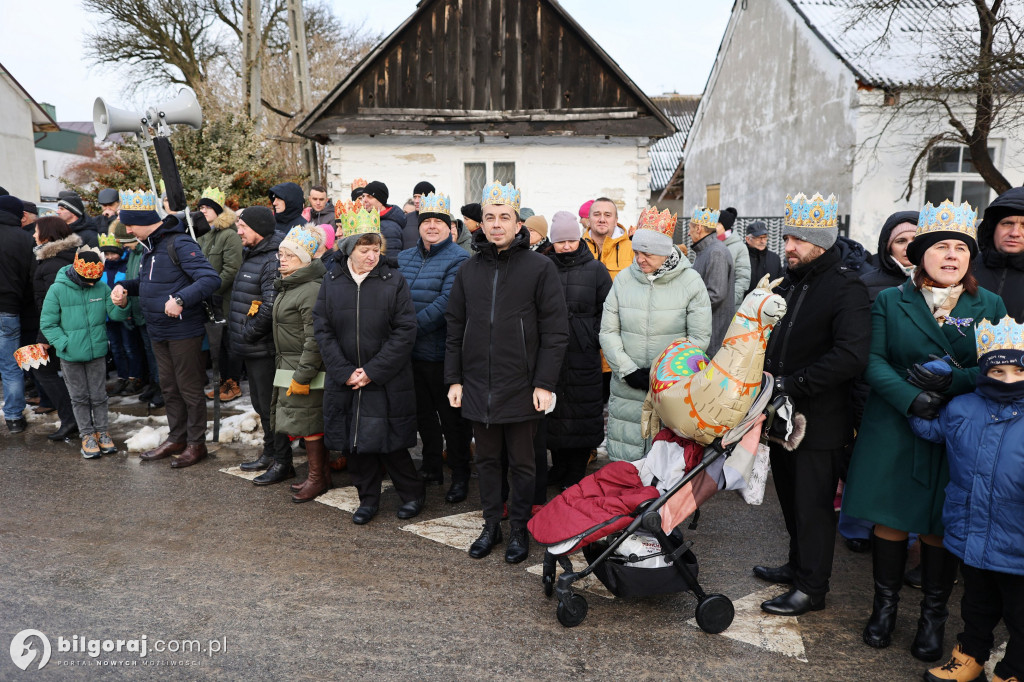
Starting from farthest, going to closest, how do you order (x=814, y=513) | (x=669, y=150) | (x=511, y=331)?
1. (x=669, y=150)
2. (x=511, y=331)
3. (x=814, y=513)

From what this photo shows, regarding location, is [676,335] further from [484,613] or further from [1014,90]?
[1014,90]

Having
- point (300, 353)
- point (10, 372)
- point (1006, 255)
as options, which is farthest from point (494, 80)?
point (1006, 255)

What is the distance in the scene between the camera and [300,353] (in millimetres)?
5758

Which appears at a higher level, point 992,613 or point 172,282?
point 172,282

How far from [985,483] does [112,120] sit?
7561 mm

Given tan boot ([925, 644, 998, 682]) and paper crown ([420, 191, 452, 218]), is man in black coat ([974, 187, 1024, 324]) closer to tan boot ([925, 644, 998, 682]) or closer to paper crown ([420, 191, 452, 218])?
tan boot ([925, 644, 998, 682])

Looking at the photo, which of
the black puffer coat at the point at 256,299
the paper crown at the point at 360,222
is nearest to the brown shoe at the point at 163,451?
the black puffer coat at the point at 256,299

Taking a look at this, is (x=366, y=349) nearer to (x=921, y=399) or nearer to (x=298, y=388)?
(x=298, y=388)

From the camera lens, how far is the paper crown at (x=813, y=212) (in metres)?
3.84

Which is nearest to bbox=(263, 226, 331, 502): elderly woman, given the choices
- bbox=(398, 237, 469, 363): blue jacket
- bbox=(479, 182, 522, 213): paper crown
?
bbox=(398, 237, 469, 363): blue jacket

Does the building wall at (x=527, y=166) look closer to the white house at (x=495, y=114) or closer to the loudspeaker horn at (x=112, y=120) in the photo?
the white house at (x=495, y=114)

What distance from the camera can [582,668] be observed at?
3.49m

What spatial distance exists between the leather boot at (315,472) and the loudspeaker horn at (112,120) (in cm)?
386

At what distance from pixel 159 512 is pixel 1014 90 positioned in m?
14.6
